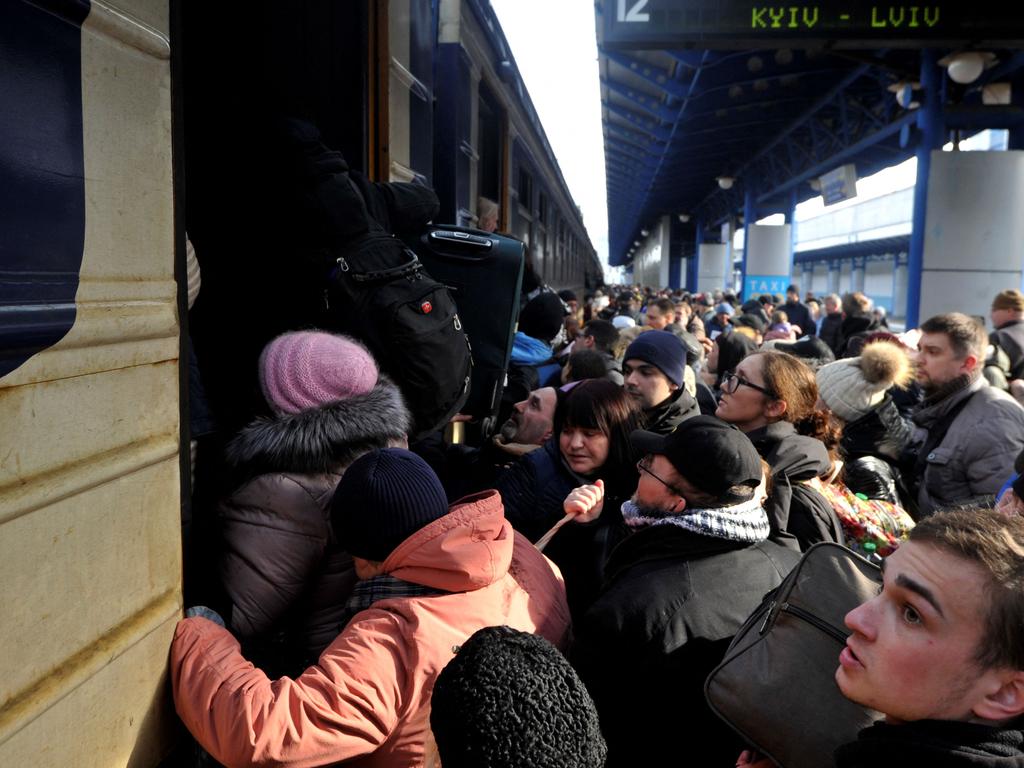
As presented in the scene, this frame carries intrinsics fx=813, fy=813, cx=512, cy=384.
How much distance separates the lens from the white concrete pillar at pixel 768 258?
22094mm

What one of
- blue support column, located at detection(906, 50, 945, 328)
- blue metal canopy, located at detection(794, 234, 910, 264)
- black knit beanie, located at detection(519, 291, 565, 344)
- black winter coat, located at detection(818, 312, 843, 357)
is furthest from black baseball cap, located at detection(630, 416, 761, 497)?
blue metal canopy, located at detection(794, 234, 910, 264)

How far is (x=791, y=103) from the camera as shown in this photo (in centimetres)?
1489

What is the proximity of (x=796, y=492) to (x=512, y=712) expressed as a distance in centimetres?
169

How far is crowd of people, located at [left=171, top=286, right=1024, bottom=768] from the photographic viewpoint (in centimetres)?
116

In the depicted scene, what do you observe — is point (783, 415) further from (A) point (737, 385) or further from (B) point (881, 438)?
(B) point (881, 438)

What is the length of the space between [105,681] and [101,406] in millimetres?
428

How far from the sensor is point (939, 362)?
136 inches

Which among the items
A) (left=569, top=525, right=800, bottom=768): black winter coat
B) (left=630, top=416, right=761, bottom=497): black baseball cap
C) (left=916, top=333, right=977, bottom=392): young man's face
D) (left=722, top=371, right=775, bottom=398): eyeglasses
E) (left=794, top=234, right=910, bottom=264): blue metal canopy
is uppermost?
(left=794, top=234, right=910, bottom=264): blue metal canopy

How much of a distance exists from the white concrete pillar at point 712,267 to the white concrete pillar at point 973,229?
2392cm

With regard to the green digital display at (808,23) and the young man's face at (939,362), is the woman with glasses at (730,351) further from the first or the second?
the green digital display at (808,23)

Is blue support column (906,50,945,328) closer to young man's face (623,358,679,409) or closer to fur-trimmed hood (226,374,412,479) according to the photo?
young man's face (623,358,679,409)

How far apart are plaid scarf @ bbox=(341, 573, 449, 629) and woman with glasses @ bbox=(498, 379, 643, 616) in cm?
100

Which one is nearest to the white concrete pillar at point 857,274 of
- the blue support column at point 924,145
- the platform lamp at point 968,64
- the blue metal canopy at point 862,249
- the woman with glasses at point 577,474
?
→ the blue metal canopy at point 862,249

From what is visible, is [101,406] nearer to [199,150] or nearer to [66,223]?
[66,223]
